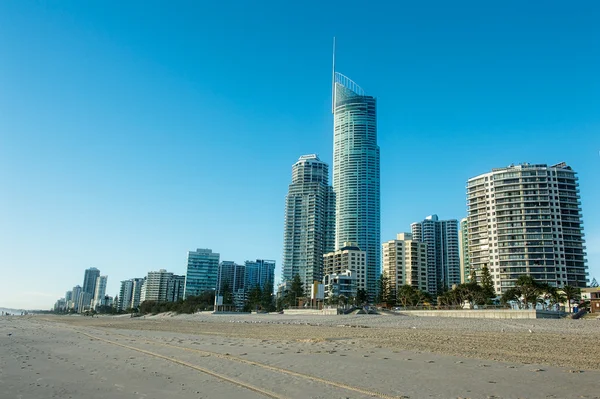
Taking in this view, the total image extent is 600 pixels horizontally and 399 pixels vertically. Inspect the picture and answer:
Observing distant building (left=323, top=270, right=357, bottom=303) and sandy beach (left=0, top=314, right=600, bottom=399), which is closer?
sandy beach (left=0, top=314, right=600, bottom=399)

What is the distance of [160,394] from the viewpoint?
36.0 feet

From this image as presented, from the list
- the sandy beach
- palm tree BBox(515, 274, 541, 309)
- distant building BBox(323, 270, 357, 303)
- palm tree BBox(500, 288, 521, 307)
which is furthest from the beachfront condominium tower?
the sandy beach

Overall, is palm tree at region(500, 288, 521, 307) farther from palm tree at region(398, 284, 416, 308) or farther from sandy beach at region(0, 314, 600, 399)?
sandy beach at region(0, 314, 600, 399)

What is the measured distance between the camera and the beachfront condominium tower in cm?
13638

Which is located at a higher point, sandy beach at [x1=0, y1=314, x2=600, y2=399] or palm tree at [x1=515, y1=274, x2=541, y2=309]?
palm tree at [x1=515, y1=274, x2=541, y2=309]

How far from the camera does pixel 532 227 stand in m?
141

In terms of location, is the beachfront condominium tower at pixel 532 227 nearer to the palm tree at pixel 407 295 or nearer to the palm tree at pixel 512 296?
the palm tree at pixel 407 295

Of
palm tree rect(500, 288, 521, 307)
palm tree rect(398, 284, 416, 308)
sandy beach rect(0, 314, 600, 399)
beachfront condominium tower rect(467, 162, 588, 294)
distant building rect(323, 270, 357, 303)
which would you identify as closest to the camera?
sandy beach rect(0, 314, 600, 399)

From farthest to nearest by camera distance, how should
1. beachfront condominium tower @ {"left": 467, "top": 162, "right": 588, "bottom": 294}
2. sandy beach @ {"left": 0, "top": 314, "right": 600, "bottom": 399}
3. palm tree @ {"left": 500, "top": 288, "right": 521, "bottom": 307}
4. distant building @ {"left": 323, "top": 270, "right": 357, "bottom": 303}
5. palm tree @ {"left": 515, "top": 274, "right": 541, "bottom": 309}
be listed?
1. distant building @ {"left": 323, "top": 270, "right": 357, "bottom": 303}
2. beachfront condominium tower @ {"left": 467, "top": 162, "right": 588, "bottom": 294}
3. palm tree @ {"left": 500, "top": 288, "right": 521, "bottom": 307}
4. palm tree @ {"left": 515, "top": 274, "right": 541, "bottom": 309}
5. sandy beach @ {"left": 0, "top": 314, "right": 600, "bottom": 399}

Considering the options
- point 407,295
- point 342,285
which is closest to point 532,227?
point 407,295

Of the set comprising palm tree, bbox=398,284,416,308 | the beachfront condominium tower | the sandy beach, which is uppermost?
the beachfront condominium tower

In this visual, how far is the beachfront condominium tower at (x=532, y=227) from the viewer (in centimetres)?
13638

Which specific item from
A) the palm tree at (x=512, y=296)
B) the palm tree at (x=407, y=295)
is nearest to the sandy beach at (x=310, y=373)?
the palm tree at (x=512, y=296)

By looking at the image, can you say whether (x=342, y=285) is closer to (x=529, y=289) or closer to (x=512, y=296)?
(x=512, y=296)
